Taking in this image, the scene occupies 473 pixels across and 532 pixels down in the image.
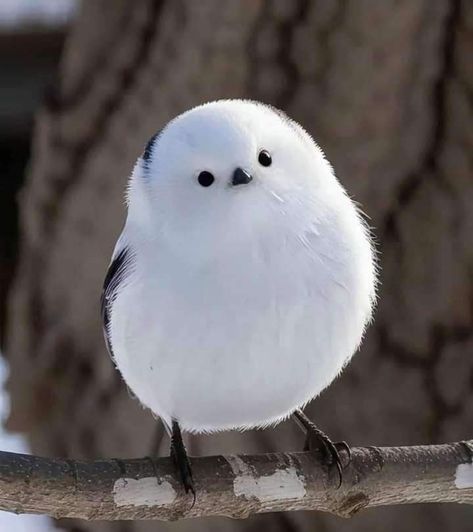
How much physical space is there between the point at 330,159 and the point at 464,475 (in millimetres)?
726

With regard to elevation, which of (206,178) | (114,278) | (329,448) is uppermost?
(206,178)

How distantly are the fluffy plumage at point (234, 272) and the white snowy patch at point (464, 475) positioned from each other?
18cm

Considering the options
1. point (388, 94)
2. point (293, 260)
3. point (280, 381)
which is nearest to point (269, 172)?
point (293, 260)

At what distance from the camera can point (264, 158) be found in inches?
46.1

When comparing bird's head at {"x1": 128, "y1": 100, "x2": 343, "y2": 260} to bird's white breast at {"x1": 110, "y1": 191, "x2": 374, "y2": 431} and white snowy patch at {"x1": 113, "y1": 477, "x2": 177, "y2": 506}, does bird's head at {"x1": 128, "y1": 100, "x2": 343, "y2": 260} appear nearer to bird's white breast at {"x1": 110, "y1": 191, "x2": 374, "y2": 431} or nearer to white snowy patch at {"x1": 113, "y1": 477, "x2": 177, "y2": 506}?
bird's white breast at {"x1": 110, "y1": 191, "x2": 374, "y2": 431}

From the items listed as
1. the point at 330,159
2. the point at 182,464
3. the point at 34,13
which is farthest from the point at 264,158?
the point at 34,13

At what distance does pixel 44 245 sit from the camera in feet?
6.78

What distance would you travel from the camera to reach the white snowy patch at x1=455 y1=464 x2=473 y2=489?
4.09ft

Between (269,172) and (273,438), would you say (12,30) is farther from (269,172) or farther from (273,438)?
(269,172)

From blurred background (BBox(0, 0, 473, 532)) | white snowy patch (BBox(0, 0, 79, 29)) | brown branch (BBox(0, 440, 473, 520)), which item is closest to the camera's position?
brown branch (BBox(0, 440, 473, 520))

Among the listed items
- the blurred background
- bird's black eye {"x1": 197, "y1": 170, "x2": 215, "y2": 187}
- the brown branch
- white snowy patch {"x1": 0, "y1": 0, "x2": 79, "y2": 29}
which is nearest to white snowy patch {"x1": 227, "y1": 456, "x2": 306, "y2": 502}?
the brown branch

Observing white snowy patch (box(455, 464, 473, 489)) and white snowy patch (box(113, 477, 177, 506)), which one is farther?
white snowy patch (box(455, 464, 473, 489))

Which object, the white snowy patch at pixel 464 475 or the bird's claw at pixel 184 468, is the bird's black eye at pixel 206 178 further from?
the white snowy patch at pixel 464 475

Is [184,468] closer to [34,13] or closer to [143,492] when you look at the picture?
[143,492]
